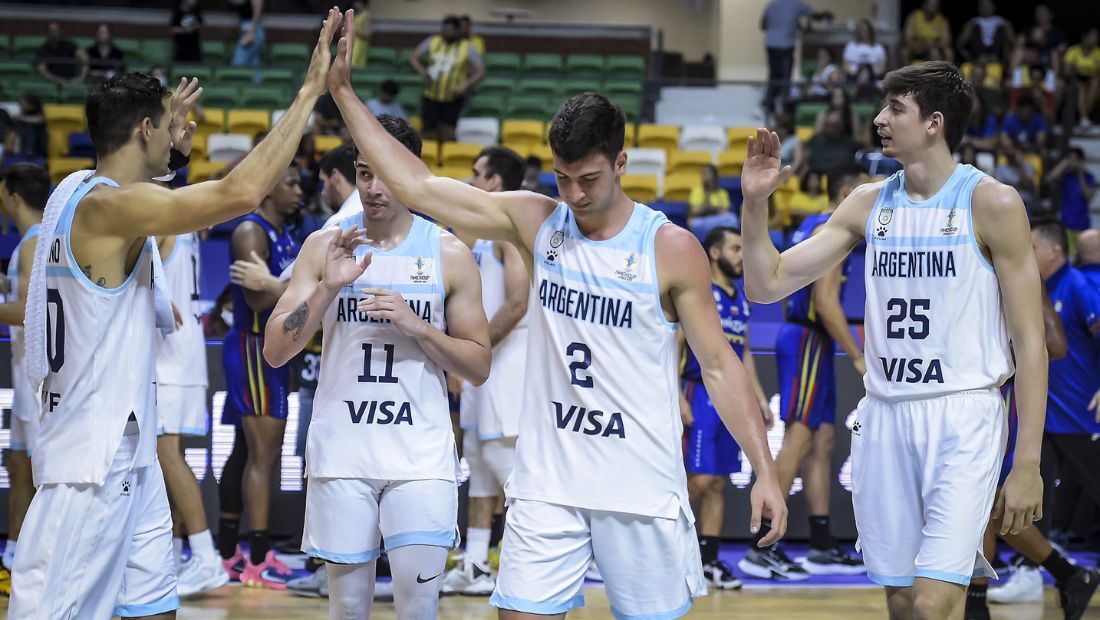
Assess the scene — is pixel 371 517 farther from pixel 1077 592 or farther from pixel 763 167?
pixel 1077 592

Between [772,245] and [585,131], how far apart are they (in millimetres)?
984

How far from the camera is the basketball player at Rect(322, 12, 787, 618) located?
370cm

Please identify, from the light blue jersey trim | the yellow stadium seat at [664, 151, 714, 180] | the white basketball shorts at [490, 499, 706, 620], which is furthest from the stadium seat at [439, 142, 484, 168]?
the light blue jersey trim

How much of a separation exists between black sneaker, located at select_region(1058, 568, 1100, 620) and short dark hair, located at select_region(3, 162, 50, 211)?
18.8 ft

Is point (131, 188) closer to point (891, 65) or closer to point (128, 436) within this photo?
point (128, 436)

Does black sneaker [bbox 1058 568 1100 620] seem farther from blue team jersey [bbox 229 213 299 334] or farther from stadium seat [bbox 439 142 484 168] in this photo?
stadium seat [bbox 439 142 484 168]

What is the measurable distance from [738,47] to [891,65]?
4.82 meters

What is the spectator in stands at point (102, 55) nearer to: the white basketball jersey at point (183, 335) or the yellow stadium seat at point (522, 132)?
the yellow stadium seat at point (522, 132)

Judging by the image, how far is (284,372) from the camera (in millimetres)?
7062

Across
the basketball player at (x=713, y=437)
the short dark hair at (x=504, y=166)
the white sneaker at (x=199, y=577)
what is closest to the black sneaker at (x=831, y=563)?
the basketball player at (x=713, y=437)

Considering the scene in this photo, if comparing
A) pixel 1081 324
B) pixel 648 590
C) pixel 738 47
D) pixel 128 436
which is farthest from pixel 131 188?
pixel 738 47

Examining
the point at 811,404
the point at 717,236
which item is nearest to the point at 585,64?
the point at 717,236

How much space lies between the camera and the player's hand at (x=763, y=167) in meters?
3.85

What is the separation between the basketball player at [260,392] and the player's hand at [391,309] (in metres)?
2.86
